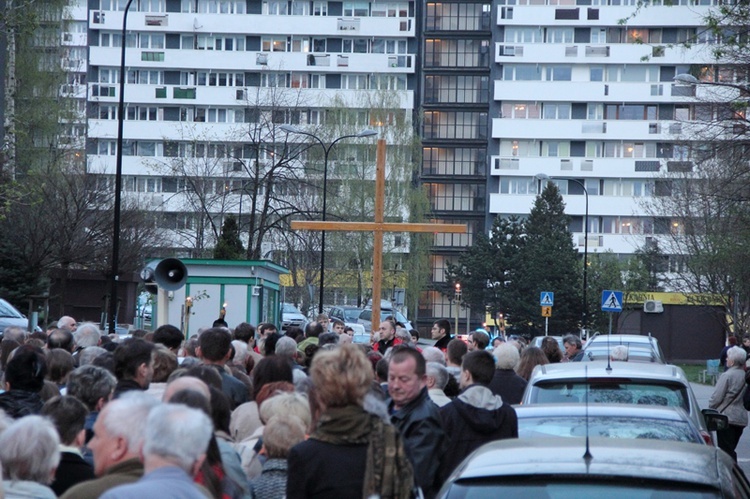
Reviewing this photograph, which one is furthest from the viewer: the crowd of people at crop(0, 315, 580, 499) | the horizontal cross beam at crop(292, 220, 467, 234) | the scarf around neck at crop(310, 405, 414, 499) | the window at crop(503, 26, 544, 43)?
the window at crop(503, 26, 544, 43)

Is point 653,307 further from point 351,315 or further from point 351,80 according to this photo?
point 351,80

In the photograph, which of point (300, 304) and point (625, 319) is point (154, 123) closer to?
point (300, 304)

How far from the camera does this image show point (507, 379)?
11867 mm

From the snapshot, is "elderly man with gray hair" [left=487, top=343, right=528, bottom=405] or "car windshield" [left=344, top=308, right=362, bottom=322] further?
"car windshield" [left=344, top=308, right=362, bottom=322]

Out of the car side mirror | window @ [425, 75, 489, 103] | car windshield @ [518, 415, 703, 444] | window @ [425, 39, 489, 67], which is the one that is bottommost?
the car side mirror

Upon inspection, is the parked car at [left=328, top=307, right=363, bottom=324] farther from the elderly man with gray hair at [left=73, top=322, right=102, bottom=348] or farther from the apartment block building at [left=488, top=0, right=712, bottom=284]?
the elderly man with gray hair at [left=73, top=322, right=102, bottom=348]

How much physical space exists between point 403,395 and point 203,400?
6.28 feet

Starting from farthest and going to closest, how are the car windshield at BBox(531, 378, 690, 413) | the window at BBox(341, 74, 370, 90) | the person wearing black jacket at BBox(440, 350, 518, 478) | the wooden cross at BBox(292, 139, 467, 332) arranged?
the window at BBox(341, 74, 370, 90), the wooden cross at BBox(292, 139, 467, 332), the car windshield at BBox(531, 378, 690, 413), the person wearing black jacket at BBox(440, 350, 518, 478)

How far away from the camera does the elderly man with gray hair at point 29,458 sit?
5.28 m

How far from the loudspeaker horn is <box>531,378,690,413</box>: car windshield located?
33.9ft

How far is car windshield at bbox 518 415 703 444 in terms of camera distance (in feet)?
24.3

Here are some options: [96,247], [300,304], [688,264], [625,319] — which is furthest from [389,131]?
[96,247]

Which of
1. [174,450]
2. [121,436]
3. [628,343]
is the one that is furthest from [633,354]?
[174,450]

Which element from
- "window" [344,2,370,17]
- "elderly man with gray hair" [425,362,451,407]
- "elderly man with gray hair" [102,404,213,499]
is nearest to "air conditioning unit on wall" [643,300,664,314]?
"window" [344,2,370,17]
